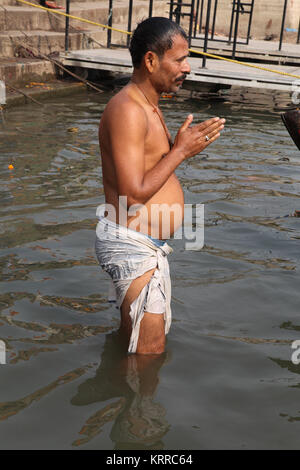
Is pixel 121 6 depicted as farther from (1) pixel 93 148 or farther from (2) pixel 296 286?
(2) pixel 296 286

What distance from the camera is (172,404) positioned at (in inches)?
133

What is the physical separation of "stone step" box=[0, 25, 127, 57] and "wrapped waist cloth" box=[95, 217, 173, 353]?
8.88 meters

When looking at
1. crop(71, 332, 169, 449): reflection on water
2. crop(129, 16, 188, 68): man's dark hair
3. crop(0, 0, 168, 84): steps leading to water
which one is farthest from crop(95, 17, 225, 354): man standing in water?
crop(0, 0, 168, 84): steps leading to water

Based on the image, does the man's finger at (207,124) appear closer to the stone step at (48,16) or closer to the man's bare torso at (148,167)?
the man's bare torso at (148,167)

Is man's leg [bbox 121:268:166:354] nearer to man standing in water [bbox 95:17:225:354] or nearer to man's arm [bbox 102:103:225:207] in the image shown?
man standing in water [bbox 95:17:225:354]

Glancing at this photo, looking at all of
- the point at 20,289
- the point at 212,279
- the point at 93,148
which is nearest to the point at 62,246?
the point at 20,289

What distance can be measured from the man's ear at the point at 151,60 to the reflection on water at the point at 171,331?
1.54 meters

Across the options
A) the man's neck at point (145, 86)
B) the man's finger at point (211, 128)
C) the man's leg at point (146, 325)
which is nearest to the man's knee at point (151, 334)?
the man's leg at point (146, 325)

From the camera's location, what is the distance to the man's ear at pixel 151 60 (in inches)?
135

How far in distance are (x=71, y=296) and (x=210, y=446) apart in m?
1.83

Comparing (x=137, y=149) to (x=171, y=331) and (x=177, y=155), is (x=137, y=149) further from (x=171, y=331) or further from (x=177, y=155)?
(x=171, y=331)

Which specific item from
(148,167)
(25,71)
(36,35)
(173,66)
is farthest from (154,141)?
(36,35)

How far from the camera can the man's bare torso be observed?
341 cm

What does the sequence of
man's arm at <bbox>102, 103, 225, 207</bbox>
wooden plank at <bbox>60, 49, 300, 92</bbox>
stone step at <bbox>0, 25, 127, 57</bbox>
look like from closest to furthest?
1. man's arm at <bbox>102, 103, 225, 207</bbox>
2. wooden plank at <bbox>60, 49, 300, 92</bbox>
3. stone step at <bbox>0, 25, 127, 57</bbox>
